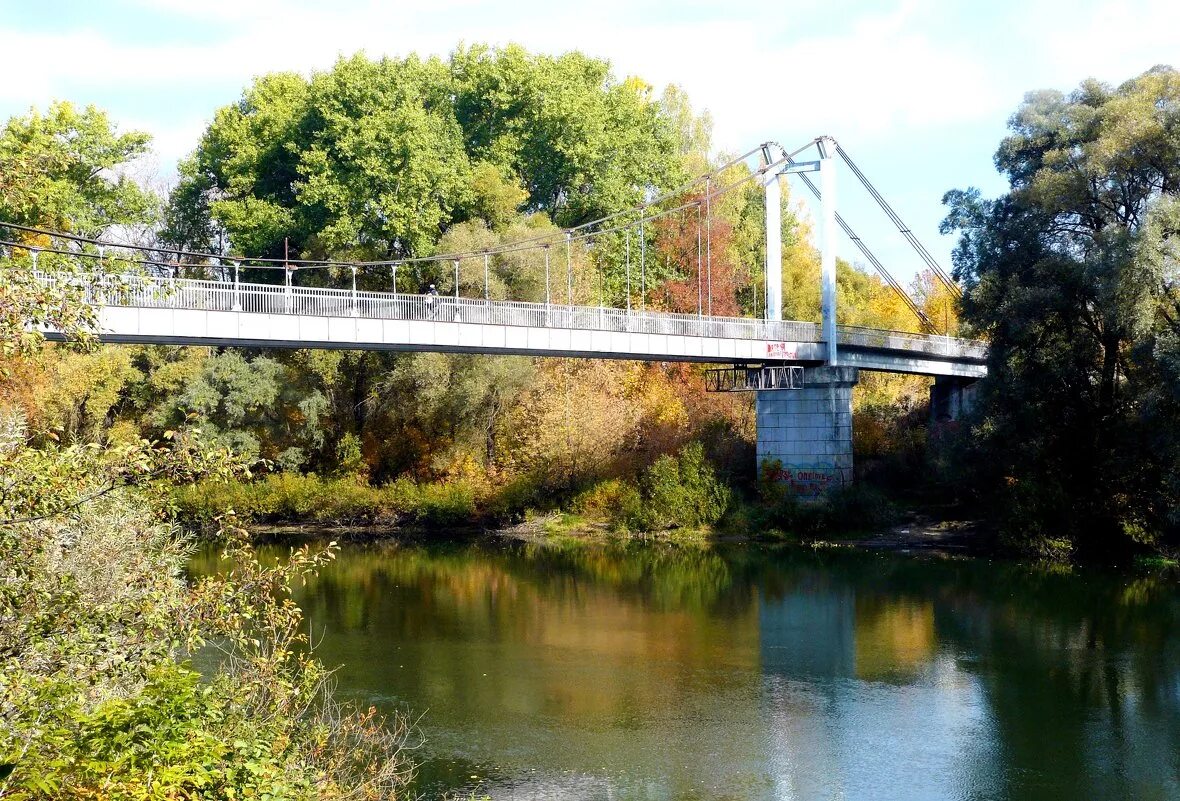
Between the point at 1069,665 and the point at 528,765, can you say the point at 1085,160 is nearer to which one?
the point at 1069,665

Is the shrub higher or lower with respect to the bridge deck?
lower

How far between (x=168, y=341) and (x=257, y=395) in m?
13.3

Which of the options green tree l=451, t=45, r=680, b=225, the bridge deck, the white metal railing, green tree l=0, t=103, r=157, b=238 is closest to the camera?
the bridge deck

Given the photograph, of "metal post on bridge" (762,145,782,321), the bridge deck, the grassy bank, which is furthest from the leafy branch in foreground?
"metal post on bridge" (762,145,782,321)

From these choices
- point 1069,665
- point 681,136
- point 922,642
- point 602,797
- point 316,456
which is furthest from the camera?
point 681,136

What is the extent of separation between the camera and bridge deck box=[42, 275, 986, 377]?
3036 cm

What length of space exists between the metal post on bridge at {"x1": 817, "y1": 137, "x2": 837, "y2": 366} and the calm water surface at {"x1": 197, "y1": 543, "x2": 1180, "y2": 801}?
954cm

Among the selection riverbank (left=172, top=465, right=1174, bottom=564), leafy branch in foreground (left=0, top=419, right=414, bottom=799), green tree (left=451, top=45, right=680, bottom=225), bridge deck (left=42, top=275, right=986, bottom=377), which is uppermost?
green tree (left=451, top=45, right=680, bottom=225)

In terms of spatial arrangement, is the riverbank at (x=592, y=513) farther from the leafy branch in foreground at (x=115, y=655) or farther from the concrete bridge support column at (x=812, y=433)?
the leafy branch in foreground at (x=115, y=655)

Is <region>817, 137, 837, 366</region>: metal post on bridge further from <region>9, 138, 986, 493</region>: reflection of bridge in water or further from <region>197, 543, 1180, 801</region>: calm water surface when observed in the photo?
<region>197, 543, 1180, 801</region>: calm water surface

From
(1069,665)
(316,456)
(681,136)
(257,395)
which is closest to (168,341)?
(257,395)

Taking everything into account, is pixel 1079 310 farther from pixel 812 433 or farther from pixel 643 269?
pixel 643 269

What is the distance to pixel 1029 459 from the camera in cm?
3562

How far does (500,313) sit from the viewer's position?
3638 cm
